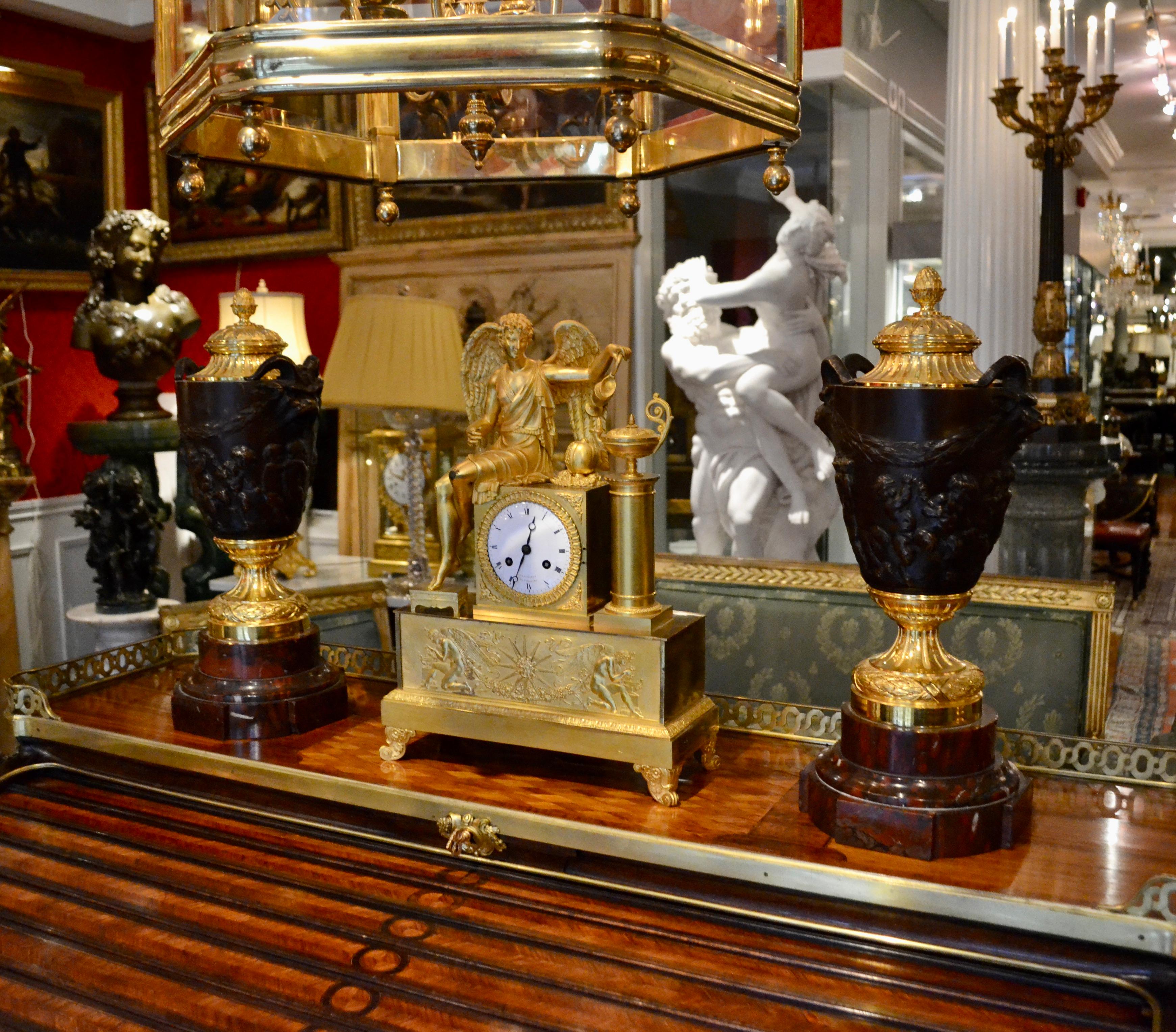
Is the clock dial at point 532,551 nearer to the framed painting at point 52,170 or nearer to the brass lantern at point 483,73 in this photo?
the brass lantern at point 483,73

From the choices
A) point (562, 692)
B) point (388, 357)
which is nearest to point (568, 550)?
point (562, 692)

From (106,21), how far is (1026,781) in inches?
197

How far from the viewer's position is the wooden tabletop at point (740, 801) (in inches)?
50.9

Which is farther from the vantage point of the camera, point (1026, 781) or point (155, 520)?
point (155, 520)

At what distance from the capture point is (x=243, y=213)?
5.35 meters

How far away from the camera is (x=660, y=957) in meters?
1.27

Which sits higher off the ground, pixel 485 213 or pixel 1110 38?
pixel 1110 38

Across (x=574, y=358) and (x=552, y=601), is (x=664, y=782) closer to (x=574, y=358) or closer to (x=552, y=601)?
(x=552, y=601)

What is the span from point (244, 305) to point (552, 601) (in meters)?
0.77

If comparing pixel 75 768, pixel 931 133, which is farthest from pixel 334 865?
pixel 931 133

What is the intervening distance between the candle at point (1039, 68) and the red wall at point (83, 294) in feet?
10.2

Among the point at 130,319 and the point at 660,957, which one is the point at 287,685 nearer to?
the point at 660,957

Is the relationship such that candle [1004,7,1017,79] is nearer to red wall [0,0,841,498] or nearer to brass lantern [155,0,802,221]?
red wall [0,0,841,498]

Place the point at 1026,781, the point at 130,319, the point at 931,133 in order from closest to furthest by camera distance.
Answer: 1. the point at 1026,781
2. the point at 130,319
3. the point at 931,133
